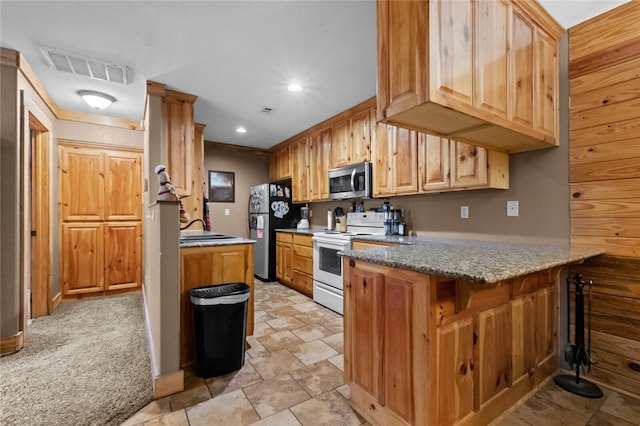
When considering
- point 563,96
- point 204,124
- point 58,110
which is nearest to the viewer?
point 563,96

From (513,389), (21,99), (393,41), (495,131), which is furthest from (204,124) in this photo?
(513,389)

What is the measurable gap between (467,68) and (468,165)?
1.14 metres

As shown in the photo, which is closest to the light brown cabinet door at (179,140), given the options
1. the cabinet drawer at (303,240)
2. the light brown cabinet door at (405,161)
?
the cabinet drawer at (303,240)

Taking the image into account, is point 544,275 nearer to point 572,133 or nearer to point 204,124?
point 572,133

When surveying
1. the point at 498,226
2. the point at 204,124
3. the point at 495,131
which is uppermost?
the point at 204,124

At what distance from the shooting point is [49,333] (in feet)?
8.90

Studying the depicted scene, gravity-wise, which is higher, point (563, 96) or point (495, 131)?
point (563, 96)

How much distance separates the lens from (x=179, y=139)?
3160 mm

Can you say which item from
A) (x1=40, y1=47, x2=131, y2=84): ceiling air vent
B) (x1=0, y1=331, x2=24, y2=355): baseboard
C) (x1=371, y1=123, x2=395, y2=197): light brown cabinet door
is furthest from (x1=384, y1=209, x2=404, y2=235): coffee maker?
(x1=0, y1=331, x2=24, y2=355): baseboard

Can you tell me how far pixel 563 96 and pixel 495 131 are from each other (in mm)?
792

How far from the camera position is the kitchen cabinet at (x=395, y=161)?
2916mm

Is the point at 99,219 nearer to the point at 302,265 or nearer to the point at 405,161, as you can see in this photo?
the point at 302,265

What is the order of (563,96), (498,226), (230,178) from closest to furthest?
(563,96) → (498,226) → (230,178)

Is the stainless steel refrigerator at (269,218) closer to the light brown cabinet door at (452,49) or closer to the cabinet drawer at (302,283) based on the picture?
the cabinet drawer at (302,283)
